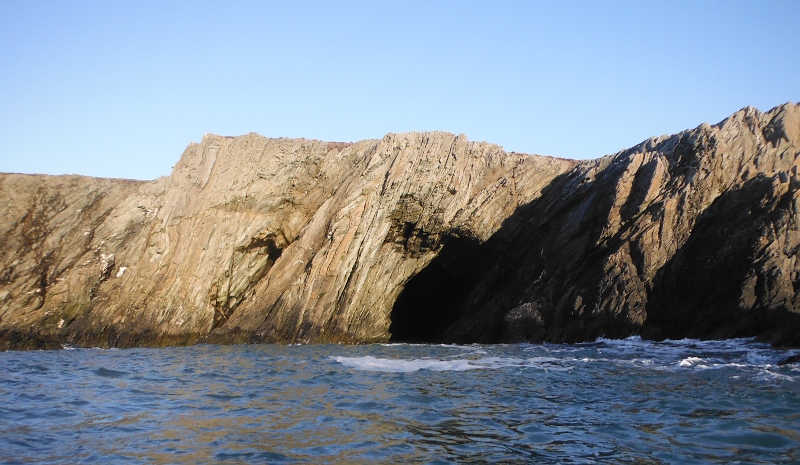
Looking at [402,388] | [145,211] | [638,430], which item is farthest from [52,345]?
[638,430]

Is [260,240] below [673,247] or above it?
below

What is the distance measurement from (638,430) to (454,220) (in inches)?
972

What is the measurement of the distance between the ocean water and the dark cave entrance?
15820 mm

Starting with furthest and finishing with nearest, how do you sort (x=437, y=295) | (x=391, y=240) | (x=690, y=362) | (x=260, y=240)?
(x=437, y=295) < (x=260, y=240) < (x=391, y=240) < (x=690, y=362)

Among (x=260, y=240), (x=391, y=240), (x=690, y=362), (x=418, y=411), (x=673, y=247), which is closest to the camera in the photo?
(x=418, y=411)

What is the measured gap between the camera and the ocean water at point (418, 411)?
8.80 m

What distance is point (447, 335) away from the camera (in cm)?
3294

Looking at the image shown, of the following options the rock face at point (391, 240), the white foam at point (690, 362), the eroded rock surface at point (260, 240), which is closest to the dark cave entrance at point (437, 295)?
the rock face at point (391, 240)

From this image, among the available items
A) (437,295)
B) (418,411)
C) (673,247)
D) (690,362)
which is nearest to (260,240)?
(437,295)

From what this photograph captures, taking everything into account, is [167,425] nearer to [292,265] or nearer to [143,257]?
[292,265]

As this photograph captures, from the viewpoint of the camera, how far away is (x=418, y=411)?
38.9 feet

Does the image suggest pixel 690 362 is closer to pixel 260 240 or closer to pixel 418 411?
pixel 418 411

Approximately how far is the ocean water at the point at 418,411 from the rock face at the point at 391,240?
7.76 metres

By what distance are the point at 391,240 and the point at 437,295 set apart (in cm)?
515
